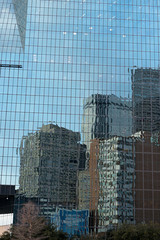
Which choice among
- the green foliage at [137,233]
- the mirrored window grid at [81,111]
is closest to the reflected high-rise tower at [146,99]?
the mirrored window grid at [81,111]

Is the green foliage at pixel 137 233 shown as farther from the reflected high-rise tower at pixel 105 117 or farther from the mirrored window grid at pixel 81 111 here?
the reflected high-rise tower at pixel 105 117

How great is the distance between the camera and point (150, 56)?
2918 inches

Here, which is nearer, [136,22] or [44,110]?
[44,110]

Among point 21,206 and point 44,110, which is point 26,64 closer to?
point 44,110

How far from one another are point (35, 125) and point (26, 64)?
537 inches

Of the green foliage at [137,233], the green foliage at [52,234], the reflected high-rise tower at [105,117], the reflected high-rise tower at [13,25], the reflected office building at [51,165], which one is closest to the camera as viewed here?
the green foliage at [52,234]

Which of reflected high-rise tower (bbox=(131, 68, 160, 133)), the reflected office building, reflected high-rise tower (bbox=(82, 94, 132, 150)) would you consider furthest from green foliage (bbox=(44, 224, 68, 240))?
reflected high-rise tower (bbox=(131, 68, 160, 133))

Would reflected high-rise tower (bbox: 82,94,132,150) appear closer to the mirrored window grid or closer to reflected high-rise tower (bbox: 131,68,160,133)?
the mirrored window grid

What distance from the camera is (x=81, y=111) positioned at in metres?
69.9

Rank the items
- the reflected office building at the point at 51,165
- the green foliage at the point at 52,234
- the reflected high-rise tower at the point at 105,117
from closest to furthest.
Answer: the green foliage at the point at 52,234 → the reflected office building at the point at 51,165 → the reflected high-rise tower at the point at 105,117

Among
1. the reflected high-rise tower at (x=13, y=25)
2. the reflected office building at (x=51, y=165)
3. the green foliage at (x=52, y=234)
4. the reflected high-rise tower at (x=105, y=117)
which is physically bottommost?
the green foliage at (x=52, y=234)

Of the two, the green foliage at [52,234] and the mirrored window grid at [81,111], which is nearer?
the green foliage at [52,234]

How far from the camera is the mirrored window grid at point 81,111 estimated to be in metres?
65.3

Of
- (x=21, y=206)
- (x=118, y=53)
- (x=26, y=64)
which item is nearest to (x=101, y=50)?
(x=118, y=53)
